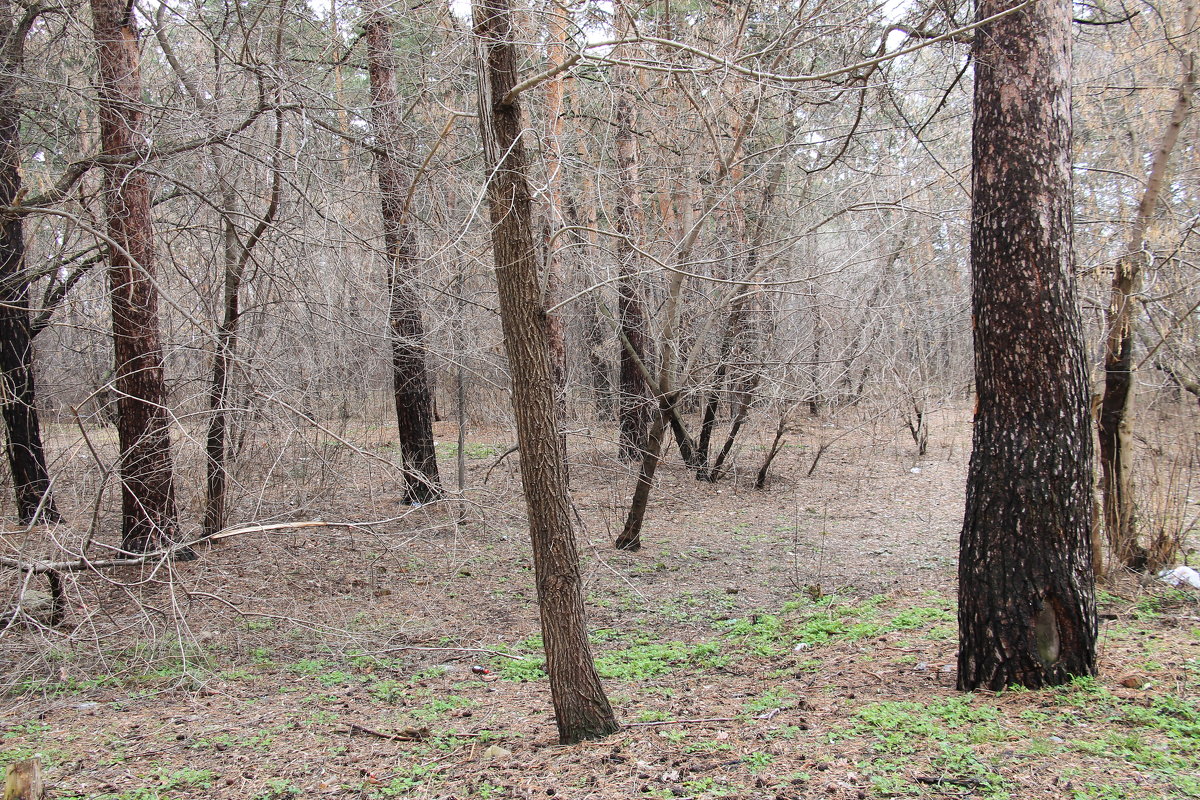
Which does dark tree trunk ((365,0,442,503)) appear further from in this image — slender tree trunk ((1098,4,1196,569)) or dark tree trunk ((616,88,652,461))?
slender tree trunk ((1098,4,1196,569))

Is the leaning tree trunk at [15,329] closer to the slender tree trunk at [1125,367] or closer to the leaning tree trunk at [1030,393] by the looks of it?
the leaning tree trunk at [1030,393]

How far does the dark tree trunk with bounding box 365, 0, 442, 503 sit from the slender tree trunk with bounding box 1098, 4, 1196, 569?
5013 millimetres

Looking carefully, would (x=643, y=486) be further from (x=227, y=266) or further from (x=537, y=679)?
(x=227, y=266)

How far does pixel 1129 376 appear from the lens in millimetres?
5902

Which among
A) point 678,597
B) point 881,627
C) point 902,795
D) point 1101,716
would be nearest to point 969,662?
point 1101,716

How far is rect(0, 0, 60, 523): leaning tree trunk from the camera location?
6.26 meters

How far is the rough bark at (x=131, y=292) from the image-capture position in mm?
6562

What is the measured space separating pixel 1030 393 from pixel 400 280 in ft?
18.6

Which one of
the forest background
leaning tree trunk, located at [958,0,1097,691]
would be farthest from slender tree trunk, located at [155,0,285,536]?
leaning tree trunk, located at [958,0,1097,691]

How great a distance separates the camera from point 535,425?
4.07 meters

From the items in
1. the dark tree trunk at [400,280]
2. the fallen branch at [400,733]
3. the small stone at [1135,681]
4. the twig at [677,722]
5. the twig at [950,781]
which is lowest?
the fallen branch at [400,733]

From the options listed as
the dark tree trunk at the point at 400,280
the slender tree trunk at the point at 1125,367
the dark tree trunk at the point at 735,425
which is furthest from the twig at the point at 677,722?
the dark tree trunk at the point at 735,425

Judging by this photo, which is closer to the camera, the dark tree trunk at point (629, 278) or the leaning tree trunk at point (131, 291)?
the leaning tree trunk at point (131, 291)

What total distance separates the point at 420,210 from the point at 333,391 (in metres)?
2.84
